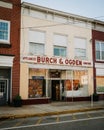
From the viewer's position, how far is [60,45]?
2253cm

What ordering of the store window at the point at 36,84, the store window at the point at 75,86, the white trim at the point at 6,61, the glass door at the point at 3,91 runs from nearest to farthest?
the white trim at the point at 6,61 < the glass door at the point at 3,91 < the store window at the point at 36,84 < the store window at the point at 75,86

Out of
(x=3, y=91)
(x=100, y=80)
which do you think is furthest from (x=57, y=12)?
(x=3, y=91)

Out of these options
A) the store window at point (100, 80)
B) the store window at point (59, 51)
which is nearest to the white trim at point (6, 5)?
the store window at point (59, 51)

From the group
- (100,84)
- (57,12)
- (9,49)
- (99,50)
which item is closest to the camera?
(9,49)

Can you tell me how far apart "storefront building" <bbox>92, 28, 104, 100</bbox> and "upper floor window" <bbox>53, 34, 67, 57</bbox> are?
4.07 m

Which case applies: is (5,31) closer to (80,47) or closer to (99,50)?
(80,47)

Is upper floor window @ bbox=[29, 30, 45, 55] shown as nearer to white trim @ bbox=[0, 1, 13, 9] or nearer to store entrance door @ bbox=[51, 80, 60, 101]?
white trim @ bbox=[0, 1, 13, 9]

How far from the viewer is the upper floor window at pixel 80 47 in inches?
936

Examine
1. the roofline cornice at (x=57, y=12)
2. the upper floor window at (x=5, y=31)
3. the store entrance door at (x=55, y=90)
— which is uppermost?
the roofline cornice at (x=57, y=12)

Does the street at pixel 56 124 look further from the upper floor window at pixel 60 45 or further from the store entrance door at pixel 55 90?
the store entrance door at pixel 55 90

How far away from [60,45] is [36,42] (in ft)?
9.31

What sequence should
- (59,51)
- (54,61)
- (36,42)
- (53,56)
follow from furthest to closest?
(59,51), (53,56), (54,61), (36,42)

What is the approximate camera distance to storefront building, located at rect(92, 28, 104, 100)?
24891 mm

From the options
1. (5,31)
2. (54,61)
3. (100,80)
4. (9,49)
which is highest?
(5,31)
